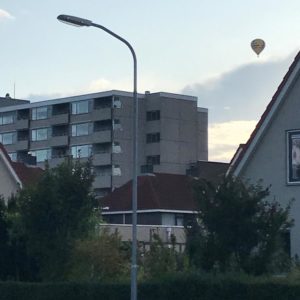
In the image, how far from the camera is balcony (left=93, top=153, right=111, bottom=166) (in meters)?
116

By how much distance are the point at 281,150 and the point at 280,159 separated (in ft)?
1.00

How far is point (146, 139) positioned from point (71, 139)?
911 centimetres

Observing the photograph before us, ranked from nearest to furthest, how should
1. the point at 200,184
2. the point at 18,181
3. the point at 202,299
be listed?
the point at 202,299
the point at 200,184
the point at 18,181

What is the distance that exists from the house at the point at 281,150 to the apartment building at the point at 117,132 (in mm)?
→ 80439

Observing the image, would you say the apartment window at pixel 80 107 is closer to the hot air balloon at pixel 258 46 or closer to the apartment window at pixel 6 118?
the apartment window at pixel 6 118

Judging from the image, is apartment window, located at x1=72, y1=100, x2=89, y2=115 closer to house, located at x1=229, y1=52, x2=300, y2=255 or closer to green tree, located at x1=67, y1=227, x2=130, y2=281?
house, located at x1=229, y1=52, x2=300, y2=255

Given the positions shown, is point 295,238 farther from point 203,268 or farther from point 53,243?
point 53,243

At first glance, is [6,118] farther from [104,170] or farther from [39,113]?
[104,170]

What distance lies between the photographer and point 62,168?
34.8m

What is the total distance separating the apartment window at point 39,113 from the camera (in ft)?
405

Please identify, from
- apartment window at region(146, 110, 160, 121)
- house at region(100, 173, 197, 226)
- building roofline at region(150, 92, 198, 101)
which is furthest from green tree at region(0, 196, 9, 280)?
apartment window at region(146, 110, 160, 121)

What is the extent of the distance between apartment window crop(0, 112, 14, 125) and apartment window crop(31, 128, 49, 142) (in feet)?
13.2

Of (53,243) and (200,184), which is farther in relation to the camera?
(53,243)

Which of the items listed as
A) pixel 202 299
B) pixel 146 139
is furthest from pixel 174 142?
pixel 202 299
